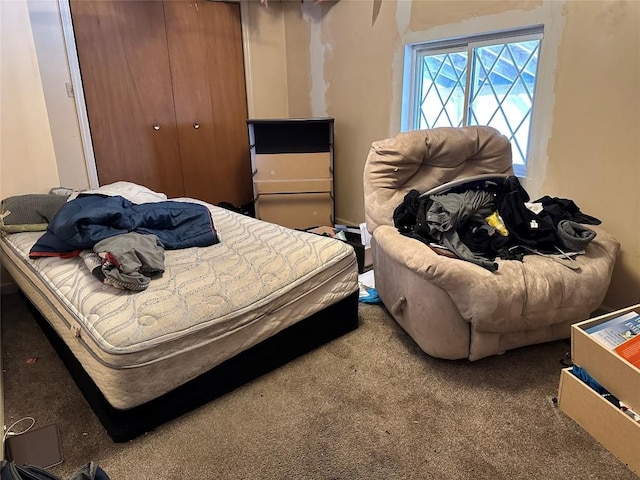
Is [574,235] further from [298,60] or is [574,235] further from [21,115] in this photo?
[21,115]

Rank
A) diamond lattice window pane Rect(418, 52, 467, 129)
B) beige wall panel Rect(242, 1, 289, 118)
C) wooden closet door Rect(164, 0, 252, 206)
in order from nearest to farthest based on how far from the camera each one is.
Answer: diamond lattice window pane Rect(418, 52, 467, 129)
wooden closet door Rect(164, 0, 252, 206)
beige wall panel Rect(242, 1, 289, 118)

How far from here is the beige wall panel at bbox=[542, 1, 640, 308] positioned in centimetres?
197

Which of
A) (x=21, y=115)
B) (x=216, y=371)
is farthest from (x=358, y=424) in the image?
(x=21, y=115)

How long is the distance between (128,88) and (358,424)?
2.92 metres

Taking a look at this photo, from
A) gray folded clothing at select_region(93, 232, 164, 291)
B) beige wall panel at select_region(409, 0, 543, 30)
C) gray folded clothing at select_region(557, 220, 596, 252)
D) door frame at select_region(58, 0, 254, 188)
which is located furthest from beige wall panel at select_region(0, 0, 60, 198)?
gray folded clothing at select_region(557, 220, 596, 252)

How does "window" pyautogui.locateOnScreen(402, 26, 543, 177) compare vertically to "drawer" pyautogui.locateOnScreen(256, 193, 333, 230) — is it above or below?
above

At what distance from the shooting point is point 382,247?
209cm

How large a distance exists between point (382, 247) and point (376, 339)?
45 centimetres

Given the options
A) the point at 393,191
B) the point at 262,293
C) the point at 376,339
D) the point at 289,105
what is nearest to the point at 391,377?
the point at 376,339

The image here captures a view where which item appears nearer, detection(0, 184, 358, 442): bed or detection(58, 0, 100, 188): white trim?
detection(0, 184, 358, 442): bed

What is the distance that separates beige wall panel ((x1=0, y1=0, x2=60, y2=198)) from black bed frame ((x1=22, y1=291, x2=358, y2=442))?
935 millimetres

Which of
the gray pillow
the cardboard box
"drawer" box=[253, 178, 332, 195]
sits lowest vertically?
the cardboard box

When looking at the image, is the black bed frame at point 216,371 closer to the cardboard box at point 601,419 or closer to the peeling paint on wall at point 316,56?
the cardboard box at point 601,419

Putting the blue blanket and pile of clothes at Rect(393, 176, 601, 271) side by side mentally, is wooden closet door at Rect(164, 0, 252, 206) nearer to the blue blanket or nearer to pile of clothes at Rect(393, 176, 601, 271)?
the blue blanket
